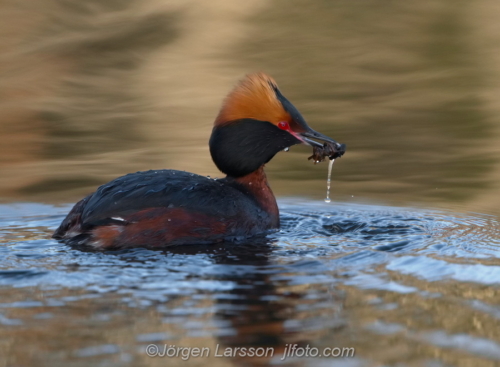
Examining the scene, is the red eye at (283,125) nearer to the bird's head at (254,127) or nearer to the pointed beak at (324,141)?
the bird's head at (254,127)

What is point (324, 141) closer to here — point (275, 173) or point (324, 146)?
point (324, 146)

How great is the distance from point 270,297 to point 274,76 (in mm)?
10225

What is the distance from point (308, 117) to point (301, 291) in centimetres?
714

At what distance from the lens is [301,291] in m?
5.01

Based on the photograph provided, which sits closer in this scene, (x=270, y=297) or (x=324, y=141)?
(x=270, y=297)

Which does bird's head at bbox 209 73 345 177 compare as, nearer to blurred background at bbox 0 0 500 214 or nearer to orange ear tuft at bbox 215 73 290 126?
orange ear tuft at bbox 215 73 290 126

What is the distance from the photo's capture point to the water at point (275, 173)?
438cm

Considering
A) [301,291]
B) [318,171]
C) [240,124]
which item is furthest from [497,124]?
[301,291]

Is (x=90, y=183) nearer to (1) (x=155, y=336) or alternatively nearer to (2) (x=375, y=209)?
(2) (x=375, y=209)

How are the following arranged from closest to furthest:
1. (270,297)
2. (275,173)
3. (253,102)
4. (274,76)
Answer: (270,297)
(253,102)
(275,173)
(274,76)

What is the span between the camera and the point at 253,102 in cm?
709

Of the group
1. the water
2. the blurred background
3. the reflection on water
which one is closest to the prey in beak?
the water

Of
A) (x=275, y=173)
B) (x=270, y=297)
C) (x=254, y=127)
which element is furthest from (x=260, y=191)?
(x=275, y=173)

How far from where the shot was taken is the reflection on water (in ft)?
13.6
